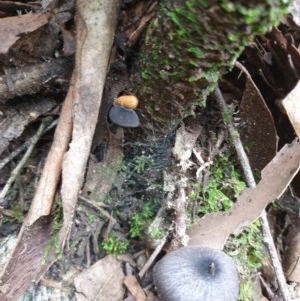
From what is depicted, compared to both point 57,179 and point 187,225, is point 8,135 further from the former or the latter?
point 187,225

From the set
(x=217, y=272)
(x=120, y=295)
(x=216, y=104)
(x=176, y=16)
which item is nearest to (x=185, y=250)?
(x=217, y=272)

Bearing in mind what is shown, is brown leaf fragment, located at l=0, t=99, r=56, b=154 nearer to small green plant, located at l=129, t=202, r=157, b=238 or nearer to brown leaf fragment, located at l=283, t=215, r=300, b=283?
small green plant, located at l=129, t=202, r=157, b=238

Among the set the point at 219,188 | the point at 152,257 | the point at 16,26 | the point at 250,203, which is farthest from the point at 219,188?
the point at 16,26

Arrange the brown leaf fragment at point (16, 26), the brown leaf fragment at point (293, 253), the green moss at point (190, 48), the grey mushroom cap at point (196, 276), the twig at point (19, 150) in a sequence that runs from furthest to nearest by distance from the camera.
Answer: the brown leaf fragment at point (293, 253) < the twig at point (19, 150) < the brown leaf fragment at point (16, 26) < the grey mushroom cap at point (196, 276) < the green moss at point (190, 48)

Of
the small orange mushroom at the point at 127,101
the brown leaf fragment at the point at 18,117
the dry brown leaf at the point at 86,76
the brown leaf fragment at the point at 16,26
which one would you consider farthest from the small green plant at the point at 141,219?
the brown leaf fragment at the point at 16,26

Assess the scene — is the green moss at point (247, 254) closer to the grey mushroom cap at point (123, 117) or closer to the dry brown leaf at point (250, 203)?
the dry brown leaf at point (250, 203)

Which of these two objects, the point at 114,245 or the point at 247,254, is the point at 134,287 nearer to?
the point at 114,245
